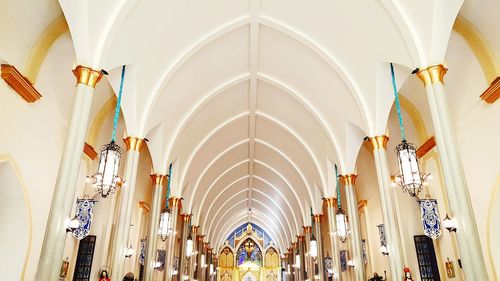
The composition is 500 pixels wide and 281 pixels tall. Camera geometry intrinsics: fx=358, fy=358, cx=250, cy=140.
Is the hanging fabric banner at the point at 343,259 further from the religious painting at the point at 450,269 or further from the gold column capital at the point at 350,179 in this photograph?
the religious painting at the point at 450,269

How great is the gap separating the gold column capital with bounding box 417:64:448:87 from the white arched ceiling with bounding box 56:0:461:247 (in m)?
0.21

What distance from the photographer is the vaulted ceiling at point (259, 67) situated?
24.1ft

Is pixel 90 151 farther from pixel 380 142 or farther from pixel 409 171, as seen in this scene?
pixel 409 171

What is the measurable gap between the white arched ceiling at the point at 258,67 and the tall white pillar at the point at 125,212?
50 centimetres

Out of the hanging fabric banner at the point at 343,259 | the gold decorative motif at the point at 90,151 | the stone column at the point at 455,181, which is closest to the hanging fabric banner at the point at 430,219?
the stone column at the point at 455,181

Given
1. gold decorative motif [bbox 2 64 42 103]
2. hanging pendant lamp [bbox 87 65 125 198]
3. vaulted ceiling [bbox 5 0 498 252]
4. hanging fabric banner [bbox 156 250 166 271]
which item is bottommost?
hanging fabric banner [bbox 156 250 166 271]

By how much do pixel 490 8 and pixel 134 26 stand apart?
7833 mm

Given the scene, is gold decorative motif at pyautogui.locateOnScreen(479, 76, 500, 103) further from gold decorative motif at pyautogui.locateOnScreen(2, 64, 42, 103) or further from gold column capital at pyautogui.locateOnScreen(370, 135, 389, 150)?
gold decorative motif at pyautogui.locateOnScreen(2, 64, 42, 103)

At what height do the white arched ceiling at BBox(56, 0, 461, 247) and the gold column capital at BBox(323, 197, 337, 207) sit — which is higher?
the white arched ceiling at BBox(56, 0, 461, 247)

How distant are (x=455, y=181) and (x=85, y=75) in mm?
6891

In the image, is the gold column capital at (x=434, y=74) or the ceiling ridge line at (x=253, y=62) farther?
the ceiling ridge line at (x=253, y=62)

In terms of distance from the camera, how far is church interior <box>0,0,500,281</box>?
686 centimetres

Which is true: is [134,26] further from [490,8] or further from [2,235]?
[490,8]

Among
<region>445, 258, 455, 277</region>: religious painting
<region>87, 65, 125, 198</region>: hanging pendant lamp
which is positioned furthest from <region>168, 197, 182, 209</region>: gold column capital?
<region>445, 258, 455, 277</region>: religious painting
